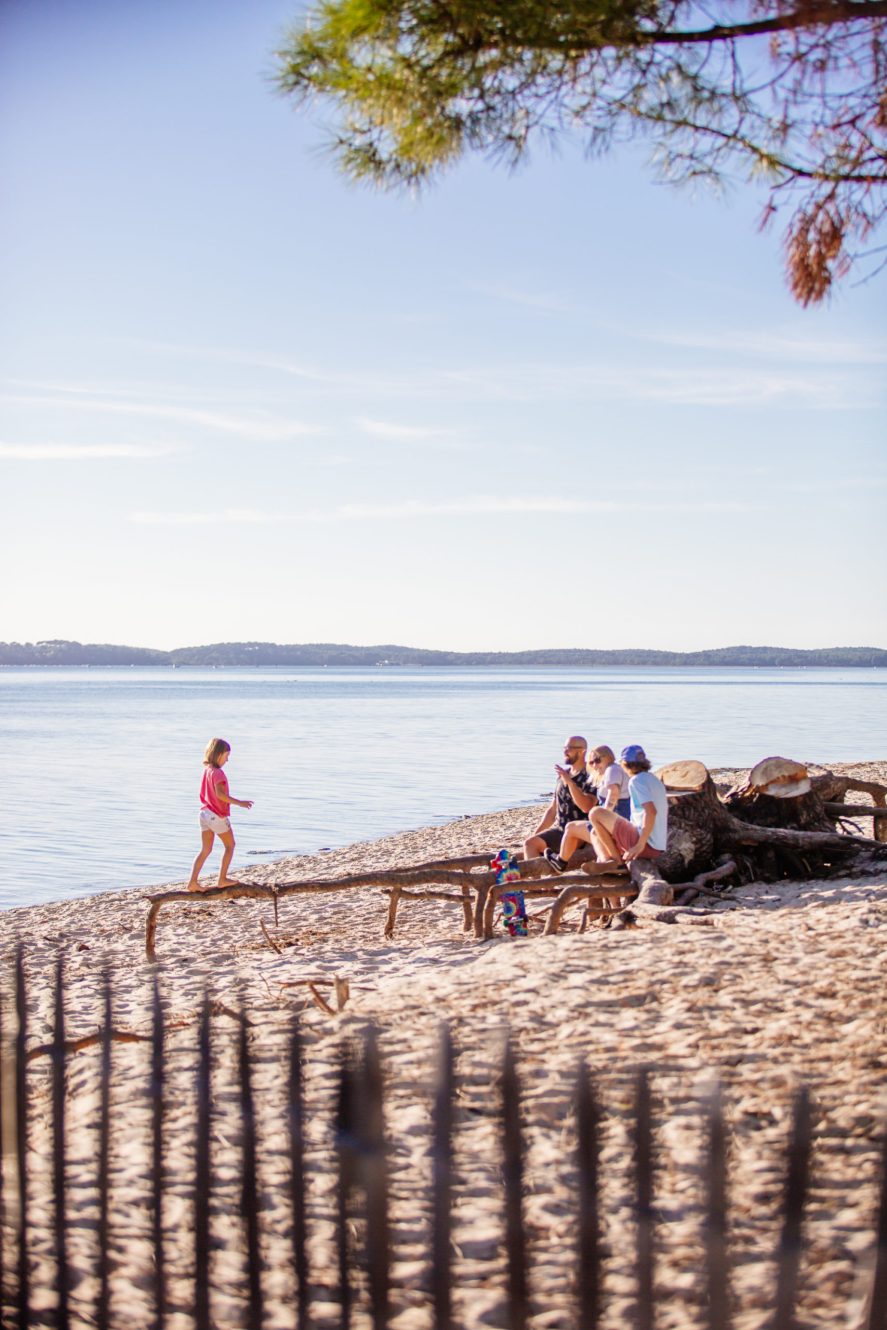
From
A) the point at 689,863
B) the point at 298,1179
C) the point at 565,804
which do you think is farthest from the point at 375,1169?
the point at 565,804

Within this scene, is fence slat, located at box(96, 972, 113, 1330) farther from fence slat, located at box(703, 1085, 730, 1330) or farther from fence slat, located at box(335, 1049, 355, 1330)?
fence slat, located at box(703, 1085, 730, 1330)

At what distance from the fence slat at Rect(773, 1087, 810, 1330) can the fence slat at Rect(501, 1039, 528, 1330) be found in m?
0.52

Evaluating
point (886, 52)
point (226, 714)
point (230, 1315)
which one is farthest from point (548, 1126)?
point (226, 714)

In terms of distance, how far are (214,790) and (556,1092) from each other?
918 centimetres

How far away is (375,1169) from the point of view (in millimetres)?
2570

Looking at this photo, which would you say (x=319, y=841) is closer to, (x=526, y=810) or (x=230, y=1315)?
(x=526, y=810)

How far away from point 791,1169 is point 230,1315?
64.5 inches

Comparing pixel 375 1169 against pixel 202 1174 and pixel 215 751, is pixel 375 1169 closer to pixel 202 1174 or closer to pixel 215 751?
pixel 202 1174

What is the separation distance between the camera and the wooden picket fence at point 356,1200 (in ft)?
7.22

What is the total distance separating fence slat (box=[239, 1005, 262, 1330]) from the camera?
2.85 metres

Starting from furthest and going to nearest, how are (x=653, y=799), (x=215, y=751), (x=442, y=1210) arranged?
1. (x=215, y=751)
2. (x=653, y=799)
3. (x=442, y=1210)

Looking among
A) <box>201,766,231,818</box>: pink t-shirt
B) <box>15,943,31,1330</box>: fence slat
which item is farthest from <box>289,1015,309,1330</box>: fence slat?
<box>201,766,231,818</box>: pink t-shirt

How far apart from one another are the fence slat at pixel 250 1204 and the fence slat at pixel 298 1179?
0.38ft

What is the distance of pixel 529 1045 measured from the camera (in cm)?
505
